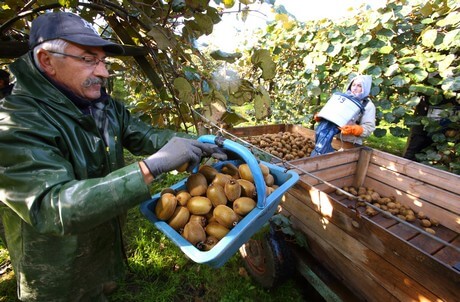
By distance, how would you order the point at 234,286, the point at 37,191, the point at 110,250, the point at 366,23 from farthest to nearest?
1. the point at 366,23
2. the point at 234,286
3. the point at 110,250
4. the point at 37,191

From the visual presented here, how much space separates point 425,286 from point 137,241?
8.66ft

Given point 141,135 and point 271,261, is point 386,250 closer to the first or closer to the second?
point 271,261

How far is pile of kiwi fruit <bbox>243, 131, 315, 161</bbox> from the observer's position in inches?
136

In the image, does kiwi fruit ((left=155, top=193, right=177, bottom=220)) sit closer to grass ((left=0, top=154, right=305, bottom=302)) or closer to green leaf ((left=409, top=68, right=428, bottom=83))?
grass ((left=0, top=154, right=305, bottom=302))

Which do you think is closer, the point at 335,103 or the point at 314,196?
the point at 314,196

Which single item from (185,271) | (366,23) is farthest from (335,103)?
(185,271)

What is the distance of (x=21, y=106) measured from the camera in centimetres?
107

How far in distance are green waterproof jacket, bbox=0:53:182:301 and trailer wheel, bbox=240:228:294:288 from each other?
47.6 inches

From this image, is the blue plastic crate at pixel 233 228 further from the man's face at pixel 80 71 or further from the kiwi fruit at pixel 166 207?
the man's face at pixel 80 71

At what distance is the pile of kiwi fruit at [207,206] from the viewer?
1132mm

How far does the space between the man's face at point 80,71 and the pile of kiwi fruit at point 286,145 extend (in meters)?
2.40

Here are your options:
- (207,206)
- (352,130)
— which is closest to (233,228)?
(207,206)

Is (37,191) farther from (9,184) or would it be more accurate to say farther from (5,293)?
(5,293)

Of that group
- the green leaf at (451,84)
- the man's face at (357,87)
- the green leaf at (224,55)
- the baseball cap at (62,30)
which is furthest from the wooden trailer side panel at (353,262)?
the green leaf at (451,84)
